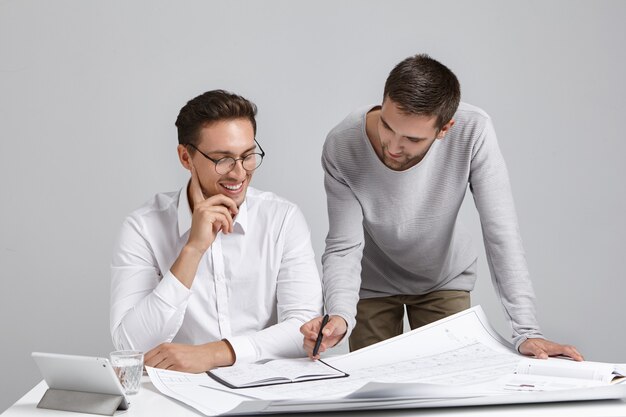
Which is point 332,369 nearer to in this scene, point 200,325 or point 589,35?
point 200,325

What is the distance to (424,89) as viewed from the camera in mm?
1774

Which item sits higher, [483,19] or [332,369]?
[483,19]

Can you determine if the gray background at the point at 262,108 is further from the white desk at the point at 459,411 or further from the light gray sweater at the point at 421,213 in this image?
the white desk at the point at 459,411

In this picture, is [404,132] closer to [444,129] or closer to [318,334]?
[444,129]

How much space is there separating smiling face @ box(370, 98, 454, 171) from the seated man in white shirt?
33 cm

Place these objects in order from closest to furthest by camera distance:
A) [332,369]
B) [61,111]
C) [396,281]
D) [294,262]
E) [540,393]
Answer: [540,393] < [332,369] < [294,262] < [396,281] < [61,111]

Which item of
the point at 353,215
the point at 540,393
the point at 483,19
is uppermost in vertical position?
the point at 483,19

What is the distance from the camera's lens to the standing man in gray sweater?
179cm

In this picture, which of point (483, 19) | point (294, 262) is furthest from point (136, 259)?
point (483, 19)

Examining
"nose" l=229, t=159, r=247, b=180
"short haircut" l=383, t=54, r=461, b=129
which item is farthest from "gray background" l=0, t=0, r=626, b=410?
"short haircut" l=383, t=54, r=461, b=129

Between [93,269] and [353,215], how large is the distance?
4.72ft

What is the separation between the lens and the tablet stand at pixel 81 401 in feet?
4.08

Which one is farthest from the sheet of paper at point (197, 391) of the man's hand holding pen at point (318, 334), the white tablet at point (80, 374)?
the man's hand holding pen at point (318, 334)

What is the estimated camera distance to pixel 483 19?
3.07 metres
